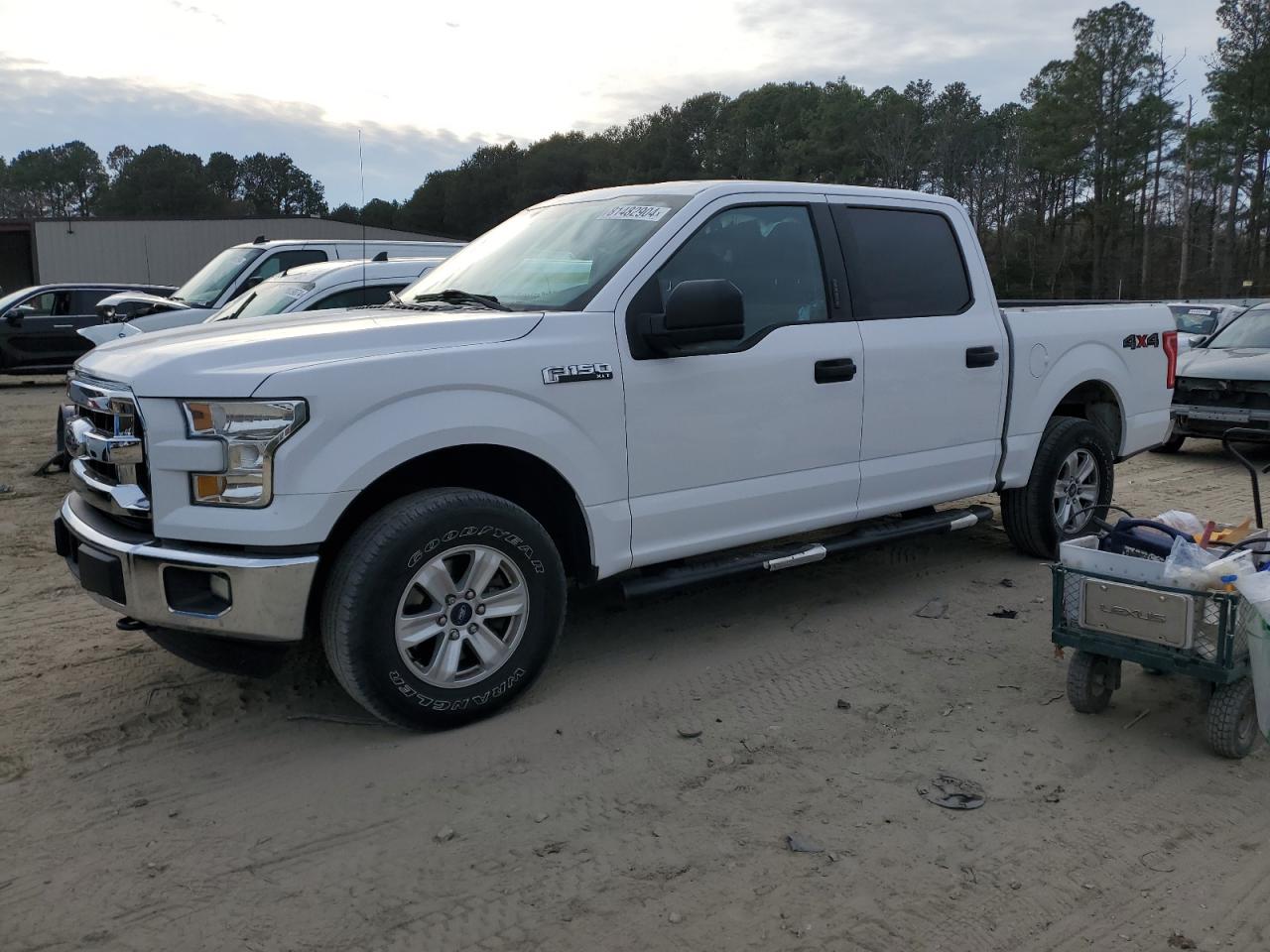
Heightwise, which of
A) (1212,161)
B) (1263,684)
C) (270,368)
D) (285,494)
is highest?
(1212,161)

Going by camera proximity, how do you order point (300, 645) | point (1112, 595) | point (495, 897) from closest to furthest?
point (495, 897) → point (1112, 595) → point (300, 645)

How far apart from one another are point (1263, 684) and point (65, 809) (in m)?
4.07

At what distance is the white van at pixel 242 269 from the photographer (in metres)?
12.0

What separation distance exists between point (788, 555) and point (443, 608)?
1.71m

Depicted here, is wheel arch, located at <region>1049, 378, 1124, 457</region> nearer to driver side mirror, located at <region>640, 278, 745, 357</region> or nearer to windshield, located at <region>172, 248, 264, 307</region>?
driver side mirror, located at <region>640, 278, 745, 357</region>

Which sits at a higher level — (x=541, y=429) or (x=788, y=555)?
(x=541, y=429)

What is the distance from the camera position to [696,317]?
13.7 ft

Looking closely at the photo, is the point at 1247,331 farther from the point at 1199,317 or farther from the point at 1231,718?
the point at 1231,718

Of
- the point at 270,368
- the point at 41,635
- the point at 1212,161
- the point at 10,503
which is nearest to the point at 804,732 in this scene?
the point at 270,368

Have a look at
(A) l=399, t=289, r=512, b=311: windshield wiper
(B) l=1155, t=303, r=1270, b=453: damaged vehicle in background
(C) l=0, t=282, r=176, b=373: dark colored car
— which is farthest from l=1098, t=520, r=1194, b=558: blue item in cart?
(C) l=0, t=282, r=176, b=373: dark colored car

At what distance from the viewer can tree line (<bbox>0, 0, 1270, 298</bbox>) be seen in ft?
148

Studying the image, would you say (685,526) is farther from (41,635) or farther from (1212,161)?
(1212,161)

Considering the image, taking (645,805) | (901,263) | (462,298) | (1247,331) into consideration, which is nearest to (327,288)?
(462,298)

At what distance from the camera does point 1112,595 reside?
13.1ft
